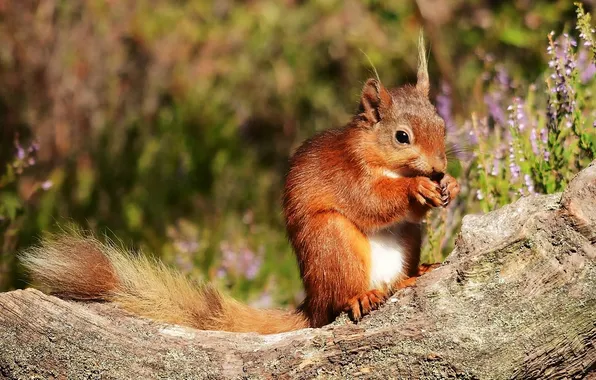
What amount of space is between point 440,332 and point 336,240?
0.61m

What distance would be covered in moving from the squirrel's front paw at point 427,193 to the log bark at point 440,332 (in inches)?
7.7

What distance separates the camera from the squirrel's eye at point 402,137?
3.42 m

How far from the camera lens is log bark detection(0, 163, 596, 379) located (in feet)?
8.91

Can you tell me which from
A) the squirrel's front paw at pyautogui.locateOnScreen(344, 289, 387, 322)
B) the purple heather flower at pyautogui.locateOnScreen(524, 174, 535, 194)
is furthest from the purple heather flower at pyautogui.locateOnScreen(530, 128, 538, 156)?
the squirrel's front paw at pyautogui.locateOnScreen(344, 289, 387, 322)

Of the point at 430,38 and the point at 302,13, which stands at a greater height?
the point at 302,13

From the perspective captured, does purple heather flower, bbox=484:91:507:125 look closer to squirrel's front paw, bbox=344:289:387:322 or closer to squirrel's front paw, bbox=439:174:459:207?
squirrel's front paw, bbox=439:174:459:207

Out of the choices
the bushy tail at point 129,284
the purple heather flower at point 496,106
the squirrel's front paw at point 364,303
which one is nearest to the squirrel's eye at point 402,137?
the squirrel's front paw at point 364,303

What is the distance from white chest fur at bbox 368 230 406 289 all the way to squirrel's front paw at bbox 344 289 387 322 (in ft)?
0.50

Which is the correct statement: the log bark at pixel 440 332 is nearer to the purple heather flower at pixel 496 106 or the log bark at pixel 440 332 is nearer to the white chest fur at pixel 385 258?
the white chest fur at pixel 385 258

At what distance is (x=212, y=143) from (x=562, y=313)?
13.5 ft

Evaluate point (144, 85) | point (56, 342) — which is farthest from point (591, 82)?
point (144, 85)

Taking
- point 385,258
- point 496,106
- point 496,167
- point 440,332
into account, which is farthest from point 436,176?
point 496,106

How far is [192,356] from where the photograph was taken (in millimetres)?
Answer: 2939

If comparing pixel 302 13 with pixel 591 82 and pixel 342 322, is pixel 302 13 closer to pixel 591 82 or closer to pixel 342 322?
pixel 591 82
